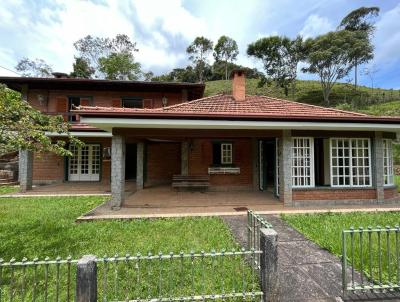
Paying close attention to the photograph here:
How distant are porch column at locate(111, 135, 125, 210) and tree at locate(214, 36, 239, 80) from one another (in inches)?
1922

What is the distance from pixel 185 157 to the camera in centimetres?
1298

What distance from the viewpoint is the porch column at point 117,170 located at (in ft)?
27.1

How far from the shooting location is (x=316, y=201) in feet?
29.9

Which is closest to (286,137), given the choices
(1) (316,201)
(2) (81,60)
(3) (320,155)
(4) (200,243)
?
(1) (316,201)

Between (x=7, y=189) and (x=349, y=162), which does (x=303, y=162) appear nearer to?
(x=349, y=162)

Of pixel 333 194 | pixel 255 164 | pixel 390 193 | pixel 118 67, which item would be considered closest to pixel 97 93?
pixel 255 164

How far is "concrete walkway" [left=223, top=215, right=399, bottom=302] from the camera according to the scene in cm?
345

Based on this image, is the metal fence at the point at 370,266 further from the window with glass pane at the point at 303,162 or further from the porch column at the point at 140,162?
the porch column at the point at 140,162

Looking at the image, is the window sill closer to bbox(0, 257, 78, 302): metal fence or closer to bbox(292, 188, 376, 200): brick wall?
bbox(292, 188, 376, 200): brick wall

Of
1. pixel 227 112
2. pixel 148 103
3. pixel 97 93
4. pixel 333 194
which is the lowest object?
pixel 333 194

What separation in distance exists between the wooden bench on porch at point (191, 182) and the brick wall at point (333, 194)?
4327 millimetres

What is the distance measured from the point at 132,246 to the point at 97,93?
12762mm

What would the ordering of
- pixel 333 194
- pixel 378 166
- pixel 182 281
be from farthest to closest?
pixel 378 166
pixel 333 194
pixel 182 281

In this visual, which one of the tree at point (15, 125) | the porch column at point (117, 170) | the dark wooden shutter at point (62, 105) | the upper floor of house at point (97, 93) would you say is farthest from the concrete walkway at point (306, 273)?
the dark wooden shutter at point (62, 105)
